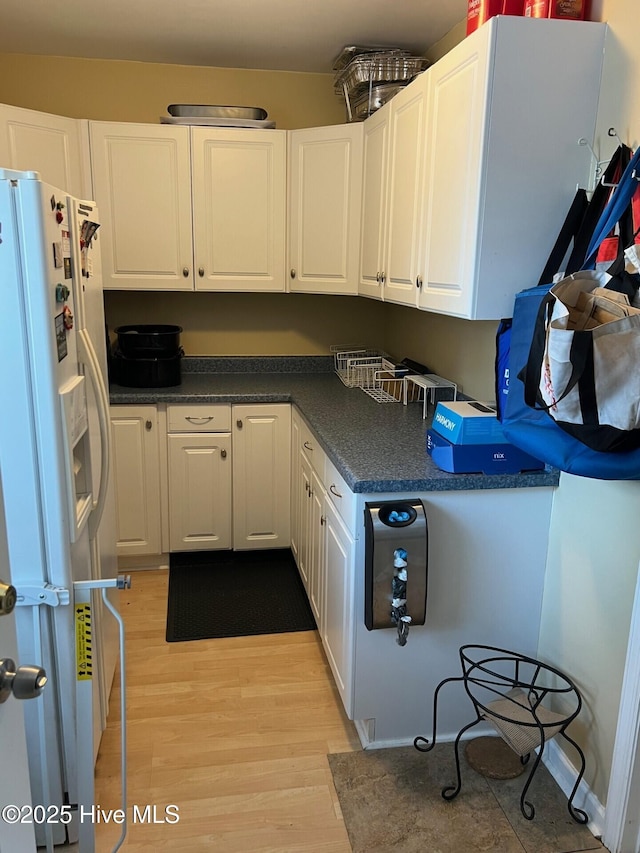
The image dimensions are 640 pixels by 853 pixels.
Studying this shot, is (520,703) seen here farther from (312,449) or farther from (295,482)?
(295,482)

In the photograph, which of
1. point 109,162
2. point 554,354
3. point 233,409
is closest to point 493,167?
point 554,354

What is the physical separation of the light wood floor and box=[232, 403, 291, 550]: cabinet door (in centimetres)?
72

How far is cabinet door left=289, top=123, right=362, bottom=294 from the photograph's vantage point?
3.12 metres

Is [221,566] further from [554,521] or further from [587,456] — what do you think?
[587,456]

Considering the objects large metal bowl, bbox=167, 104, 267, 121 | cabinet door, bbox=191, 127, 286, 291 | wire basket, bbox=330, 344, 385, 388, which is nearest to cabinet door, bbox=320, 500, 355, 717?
wire basket, bbox=330, 344, 385, 388

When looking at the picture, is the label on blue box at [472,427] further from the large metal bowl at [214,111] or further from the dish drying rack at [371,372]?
the large metal bowl at [214,111]

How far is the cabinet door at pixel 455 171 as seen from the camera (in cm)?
189

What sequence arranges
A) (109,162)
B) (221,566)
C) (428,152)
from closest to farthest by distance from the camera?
(428,152) → (109,162) → (221,566)

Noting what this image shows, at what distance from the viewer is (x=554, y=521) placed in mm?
2064

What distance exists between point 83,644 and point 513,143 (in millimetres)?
1760

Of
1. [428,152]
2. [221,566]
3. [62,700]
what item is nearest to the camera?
[62,700]

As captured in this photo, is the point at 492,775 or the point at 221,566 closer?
the point at 492,775

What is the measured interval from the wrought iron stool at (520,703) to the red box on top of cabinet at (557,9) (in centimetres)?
183

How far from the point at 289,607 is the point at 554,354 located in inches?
78.1
